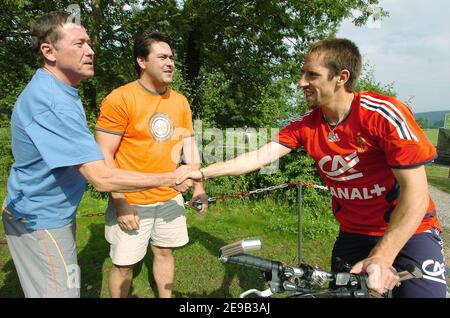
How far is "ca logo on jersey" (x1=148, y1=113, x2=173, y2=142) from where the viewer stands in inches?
127

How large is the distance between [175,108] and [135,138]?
1.68ft

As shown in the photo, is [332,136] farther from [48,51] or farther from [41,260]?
[41,260]

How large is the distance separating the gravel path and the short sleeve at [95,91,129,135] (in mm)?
8744

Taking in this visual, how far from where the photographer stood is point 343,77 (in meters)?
2.46

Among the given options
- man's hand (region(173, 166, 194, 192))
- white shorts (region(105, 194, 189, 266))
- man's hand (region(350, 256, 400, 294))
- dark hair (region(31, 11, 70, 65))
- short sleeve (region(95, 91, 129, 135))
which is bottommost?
white shorts (region(105, 194, 189, 266))

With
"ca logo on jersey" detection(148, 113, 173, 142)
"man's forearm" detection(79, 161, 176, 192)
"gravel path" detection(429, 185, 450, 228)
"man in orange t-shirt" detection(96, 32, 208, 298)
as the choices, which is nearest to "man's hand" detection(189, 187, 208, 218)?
"man in orange t-shirt" detection(96, 32, 208, 298)

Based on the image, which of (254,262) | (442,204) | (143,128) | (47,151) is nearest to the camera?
(254,262)

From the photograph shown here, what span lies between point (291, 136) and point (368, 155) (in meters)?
0.74

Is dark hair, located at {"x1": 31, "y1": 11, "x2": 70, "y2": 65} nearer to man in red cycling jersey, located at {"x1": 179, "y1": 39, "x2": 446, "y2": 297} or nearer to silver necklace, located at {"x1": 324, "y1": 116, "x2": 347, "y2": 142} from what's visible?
man in red cycling jersey, located at {"x1": 179, "y1": 39, "x2": 446, "y2": 297}

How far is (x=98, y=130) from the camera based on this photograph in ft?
10.1

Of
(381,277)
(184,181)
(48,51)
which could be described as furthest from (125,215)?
(381,277)

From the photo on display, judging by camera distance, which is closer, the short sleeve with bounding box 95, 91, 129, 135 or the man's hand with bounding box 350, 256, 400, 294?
the man's hand with bounding box 350, 256, 400, 294
